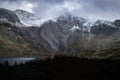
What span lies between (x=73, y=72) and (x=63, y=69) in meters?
2.98

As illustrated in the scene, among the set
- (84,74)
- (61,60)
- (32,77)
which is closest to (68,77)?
(84,74)

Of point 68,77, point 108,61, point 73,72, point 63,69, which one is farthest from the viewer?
point 108,61

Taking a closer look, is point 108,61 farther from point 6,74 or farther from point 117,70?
point 6,74

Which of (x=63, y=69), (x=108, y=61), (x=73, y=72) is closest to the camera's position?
(x=73, y=72)

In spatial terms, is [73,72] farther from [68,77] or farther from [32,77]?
[32,77]

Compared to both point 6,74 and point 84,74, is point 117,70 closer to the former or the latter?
point 84,74

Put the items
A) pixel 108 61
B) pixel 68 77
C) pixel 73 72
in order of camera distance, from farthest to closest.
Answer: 1. pixel 108 61
2. pixel 73 72
3. pixel 68 77

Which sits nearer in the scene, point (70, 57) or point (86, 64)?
point (86, 64)

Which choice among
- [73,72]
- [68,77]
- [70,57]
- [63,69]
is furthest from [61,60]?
[68,77]

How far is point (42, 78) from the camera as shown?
35531 millimetres

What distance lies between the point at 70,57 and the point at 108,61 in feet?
22.7

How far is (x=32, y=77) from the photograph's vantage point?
1458 inches

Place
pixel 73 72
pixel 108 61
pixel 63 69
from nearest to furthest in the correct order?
pixel 73 72 < pixel 63 69 < pixel 108 61

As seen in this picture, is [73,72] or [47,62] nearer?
[73,72]
